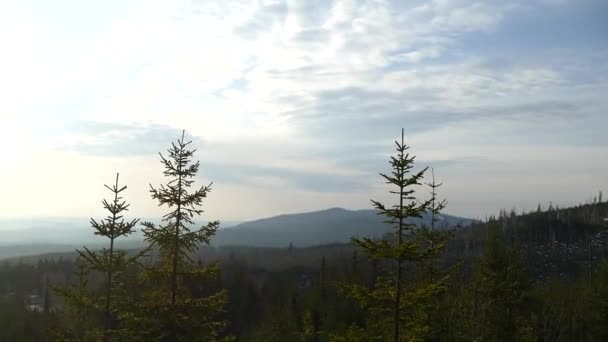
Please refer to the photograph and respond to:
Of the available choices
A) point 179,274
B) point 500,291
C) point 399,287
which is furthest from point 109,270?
point 500,291

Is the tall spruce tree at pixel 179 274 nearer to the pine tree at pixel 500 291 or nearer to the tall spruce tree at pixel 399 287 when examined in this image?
the tall spruce tree at pixel 399 287

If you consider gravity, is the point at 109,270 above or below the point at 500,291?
above

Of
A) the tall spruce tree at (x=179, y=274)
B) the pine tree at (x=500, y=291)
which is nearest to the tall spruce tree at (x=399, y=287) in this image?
the tall spruce tree at (x=179, y=274)

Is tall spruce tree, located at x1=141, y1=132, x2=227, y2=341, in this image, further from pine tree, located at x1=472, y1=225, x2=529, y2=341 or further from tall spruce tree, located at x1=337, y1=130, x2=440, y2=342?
pine tree, located at x1=472, y1=225, x2=529, y2=341

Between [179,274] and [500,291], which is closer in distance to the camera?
[179,274]

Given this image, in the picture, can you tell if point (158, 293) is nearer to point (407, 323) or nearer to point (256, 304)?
point (407, 323)

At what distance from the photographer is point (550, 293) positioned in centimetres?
5722

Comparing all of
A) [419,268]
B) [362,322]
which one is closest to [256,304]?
[362,322]

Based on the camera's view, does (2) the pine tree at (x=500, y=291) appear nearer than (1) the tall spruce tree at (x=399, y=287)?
No

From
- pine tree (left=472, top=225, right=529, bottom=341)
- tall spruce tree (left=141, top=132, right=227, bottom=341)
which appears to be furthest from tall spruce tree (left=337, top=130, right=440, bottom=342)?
pine tree (left=472, top=225, right=529, bottom=341)

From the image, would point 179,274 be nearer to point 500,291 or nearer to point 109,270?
point 109,270

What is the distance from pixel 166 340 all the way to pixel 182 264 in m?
2.55

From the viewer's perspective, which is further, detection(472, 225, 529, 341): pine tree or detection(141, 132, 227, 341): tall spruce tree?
detection(472, 225, 529, 341): pine tree

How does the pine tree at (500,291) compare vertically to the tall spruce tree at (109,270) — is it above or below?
below
